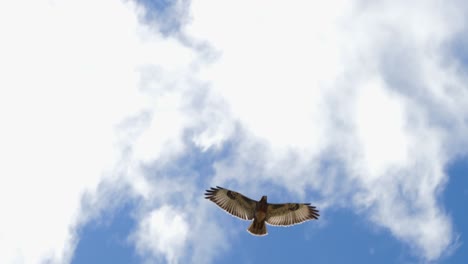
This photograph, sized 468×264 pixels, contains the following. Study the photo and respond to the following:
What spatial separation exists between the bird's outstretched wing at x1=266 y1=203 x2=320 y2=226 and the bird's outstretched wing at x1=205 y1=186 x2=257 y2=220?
120cm

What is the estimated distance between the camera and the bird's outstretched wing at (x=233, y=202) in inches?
1075

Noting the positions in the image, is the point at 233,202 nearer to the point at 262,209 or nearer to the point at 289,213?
the point at 262,209

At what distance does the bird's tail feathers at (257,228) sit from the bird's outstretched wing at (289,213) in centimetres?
78

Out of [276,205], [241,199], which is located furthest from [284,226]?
[241,199]

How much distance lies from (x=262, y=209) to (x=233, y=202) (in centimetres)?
192

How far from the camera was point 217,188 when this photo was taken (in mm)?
27734

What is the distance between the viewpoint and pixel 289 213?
91.2 feet

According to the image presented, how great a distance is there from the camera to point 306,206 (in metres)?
27.9

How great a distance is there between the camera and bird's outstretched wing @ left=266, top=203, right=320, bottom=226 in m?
27.4

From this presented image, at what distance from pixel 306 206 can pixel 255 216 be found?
11.3ft

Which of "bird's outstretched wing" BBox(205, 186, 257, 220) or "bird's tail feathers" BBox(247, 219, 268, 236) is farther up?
"bird's outstretched wing" BBox(205, 186, 257, 220)

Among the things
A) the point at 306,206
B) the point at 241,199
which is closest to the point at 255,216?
the point at 241,199

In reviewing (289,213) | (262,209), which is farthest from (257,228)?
(289,213)

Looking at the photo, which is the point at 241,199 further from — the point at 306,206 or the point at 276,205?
the point at 306,206
